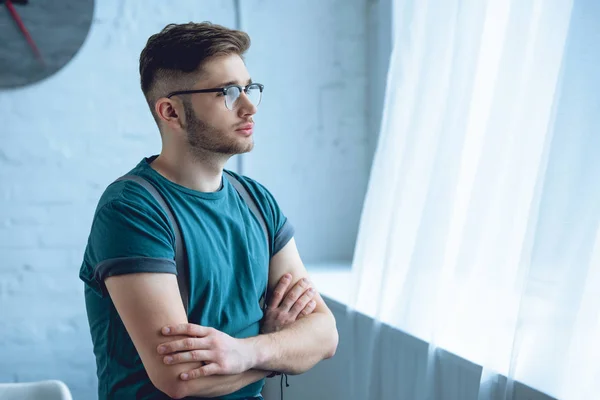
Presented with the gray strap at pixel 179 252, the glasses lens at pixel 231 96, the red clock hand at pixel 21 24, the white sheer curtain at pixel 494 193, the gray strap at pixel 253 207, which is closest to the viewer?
the white sheer curtain at pixel 494 193

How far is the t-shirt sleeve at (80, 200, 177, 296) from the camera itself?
50.0 inches

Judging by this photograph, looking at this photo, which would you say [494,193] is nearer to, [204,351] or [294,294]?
[294,294]

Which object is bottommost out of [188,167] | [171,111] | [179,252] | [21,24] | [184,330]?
[184,330]

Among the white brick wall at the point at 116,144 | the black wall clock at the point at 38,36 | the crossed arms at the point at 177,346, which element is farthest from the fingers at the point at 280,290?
the black wall clock at the point at 38,36

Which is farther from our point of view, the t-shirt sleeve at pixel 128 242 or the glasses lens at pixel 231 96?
the glasses lens at pixel 231 96

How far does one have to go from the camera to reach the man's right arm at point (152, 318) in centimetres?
126

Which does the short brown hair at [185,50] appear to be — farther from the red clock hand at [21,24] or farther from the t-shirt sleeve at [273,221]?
the red clock hand at [21,24]

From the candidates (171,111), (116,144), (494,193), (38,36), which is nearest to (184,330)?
(171,111)

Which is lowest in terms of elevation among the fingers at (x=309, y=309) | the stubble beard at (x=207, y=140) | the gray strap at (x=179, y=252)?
the fingers at (x=309, y=309)

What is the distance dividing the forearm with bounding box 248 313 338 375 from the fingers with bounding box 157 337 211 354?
12 centimetres

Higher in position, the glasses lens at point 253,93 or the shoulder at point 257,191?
the glasses lens at point 253,93

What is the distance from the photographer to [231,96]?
1.47 m

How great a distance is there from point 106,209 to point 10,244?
1.19 m

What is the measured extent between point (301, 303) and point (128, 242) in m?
0.45
